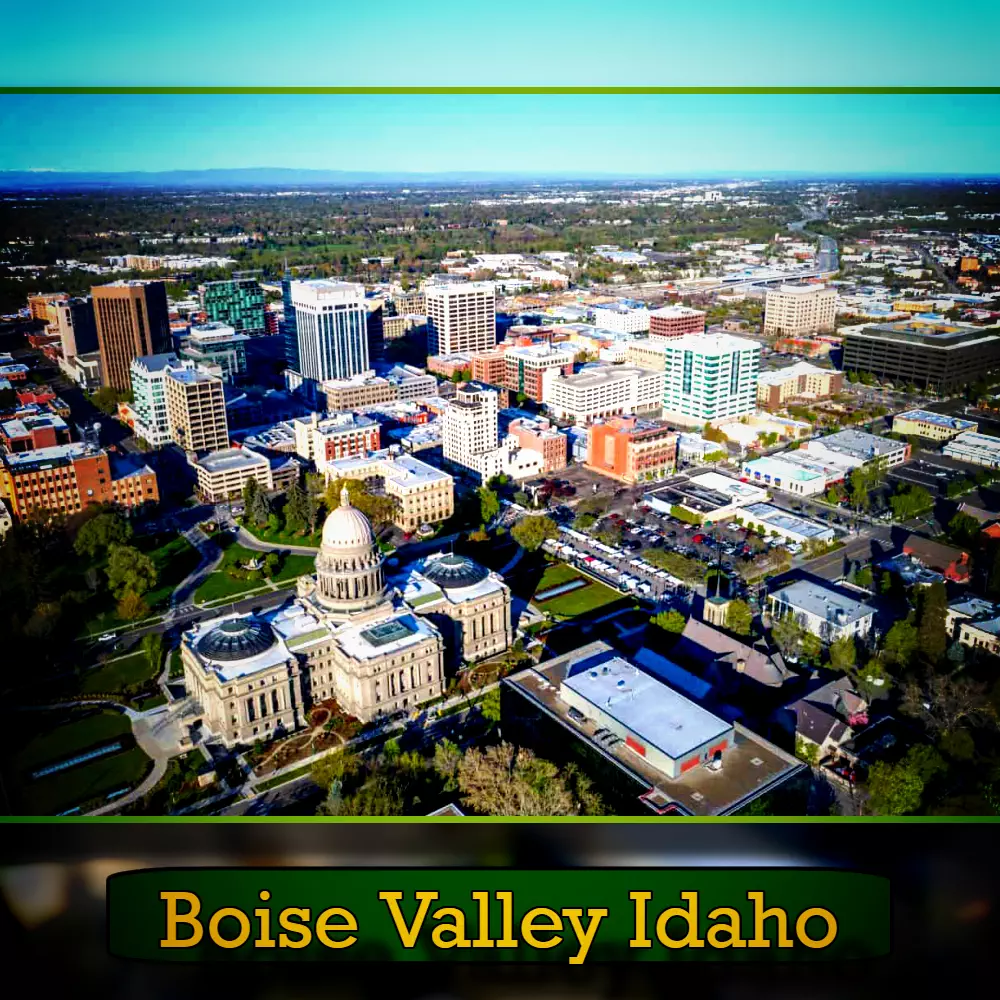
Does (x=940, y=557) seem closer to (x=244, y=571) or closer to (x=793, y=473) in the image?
(x=793, y=473)

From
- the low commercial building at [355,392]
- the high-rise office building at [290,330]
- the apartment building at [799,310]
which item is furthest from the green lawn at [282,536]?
the apartment building at [799,310]

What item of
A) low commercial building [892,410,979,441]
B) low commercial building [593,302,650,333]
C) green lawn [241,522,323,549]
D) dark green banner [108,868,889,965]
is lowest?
green lawn [241,522,323,549]

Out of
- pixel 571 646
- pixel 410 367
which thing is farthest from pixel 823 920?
pixel 410 367

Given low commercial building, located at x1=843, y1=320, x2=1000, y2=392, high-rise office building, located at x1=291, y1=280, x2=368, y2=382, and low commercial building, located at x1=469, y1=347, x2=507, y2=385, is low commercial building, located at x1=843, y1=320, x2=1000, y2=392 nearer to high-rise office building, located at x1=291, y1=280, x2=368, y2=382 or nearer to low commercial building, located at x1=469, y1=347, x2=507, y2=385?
low commercial building, located at x1=469, y1=347, x2=507, y2=385

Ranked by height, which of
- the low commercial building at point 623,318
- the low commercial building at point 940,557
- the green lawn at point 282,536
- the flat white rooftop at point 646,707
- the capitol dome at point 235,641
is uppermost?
the low commercial building at point 623,318

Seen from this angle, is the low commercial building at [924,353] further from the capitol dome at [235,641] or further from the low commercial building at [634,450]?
the capitol dome at [235,641]

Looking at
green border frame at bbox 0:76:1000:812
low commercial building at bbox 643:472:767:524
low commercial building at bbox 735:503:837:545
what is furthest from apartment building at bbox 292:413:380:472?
green border frame at bbox 0:76:1000:812
